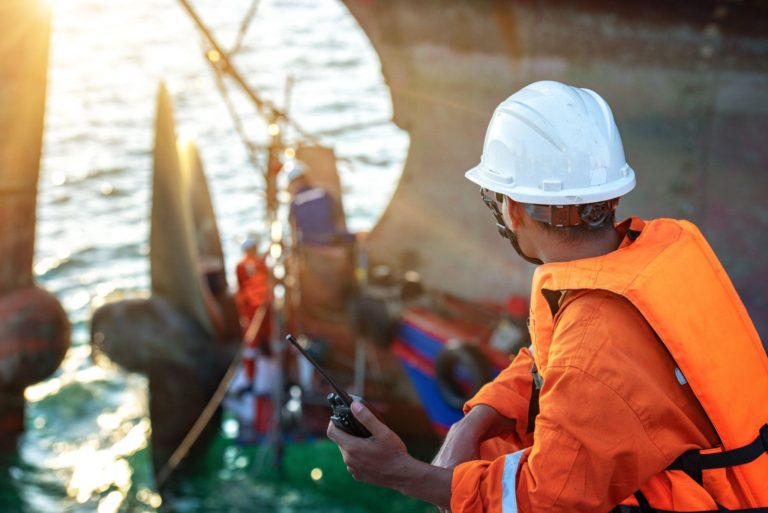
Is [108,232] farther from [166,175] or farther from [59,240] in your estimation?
[166,175]

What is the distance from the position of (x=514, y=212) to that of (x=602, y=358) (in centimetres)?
54

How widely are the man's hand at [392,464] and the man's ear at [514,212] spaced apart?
2.09ft

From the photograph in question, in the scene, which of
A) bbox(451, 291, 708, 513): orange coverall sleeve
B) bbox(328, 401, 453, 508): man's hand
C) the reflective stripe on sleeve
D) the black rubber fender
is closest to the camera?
bbox(451, 291, 708, 513): orange coverall sleeve

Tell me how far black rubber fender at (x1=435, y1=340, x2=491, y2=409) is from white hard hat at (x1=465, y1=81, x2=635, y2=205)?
5.67 m

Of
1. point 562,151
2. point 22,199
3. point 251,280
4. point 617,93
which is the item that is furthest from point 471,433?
point 22,199

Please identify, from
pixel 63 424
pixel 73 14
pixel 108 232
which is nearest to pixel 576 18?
pixel 63 424

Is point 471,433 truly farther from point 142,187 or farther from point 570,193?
point 142,187

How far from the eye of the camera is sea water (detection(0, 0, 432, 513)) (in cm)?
1015

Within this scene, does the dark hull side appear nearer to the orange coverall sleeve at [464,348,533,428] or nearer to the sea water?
the sea water

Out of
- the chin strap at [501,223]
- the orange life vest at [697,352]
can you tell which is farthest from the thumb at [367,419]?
the chin strap at [501,223]

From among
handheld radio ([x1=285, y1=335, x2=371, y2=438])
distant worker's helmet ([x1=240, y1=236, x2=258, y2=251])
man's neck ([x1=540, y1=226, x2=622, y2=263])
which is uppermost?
man's neck ([x1=540, y1=226, x2=622, y2=263])

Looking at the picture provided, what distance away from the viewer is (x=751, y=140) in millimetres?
7555

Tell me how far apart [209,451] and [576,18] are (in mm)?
6160

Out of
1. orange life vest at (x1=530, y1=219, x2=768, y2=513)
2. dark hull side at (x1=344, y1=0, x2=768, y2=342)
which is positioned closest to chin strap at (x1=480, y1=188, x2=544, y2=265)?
orange life vest at (x1=530, y1=219, x2=768, y2=513)
